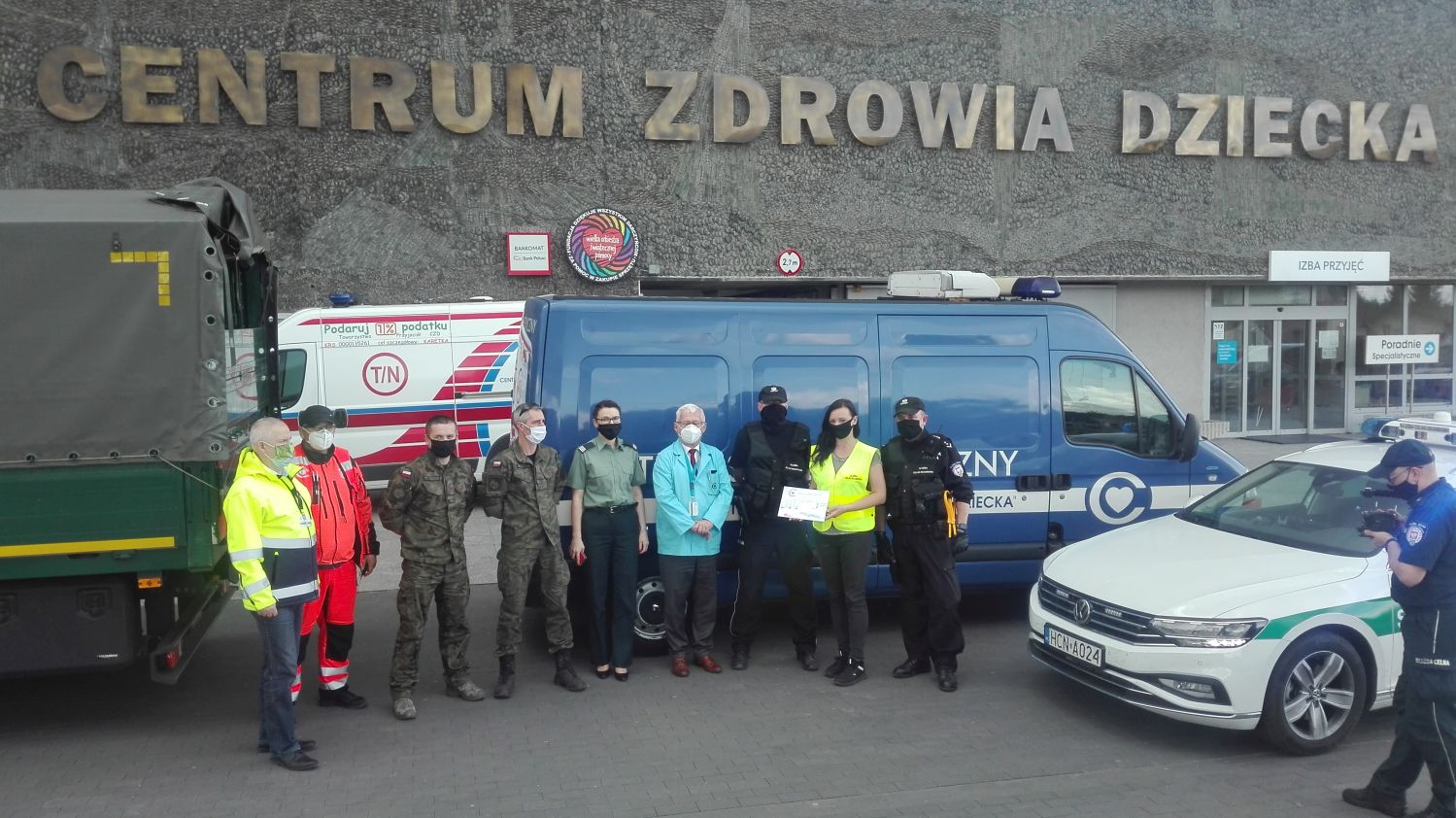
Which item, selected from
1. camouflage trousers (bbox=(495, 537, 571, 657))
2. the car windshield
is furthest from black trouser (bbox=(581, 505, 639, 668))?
the car windshield

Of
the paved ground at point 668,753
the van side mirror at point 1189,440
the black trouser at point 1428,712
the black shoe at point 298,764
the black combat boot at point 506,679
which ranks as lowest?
the paved ground at point 668,753

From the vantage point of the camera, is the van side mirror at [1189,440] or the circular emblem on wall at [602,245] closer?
the van side mirror at [1189,440]

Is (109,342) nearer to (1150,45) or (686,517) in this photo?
(686,517)

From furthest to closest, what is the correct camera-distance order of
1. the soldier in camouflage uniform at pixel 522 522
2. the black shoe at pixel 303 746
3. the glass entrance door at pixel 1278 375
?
the glass entrance door at pixel 1278 375 → the soldier in camouflage uniform at pixel 522 522 → the black shoe at pixel 303 746

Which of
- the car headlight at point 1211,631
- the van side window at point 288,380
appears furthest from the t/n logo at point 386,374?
the car headlight at point 1211,631

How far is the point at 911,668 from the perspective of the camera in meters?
7.29

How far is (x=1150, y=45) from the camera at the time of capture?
61.6 feet

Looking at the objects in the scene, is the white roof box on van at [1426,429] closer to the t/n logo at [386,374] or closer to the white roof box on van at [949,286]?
the white roof box on van at [949,286]

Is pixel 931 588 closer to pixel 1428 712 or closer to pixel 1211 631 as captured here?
pixel 1211 631

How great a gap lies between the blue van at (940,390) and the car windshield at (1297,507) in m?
1.06

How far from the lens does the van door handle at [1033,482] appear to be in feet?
27.1

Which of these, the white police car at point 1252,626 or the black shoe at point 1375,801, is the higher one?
the white police car at point 1252,626

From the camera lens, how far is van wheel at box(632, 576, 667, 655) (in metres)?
7.68

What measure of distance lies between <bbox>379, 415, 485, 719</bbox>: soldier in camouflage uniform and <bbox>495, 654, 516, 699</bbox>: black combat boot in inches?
18.1
